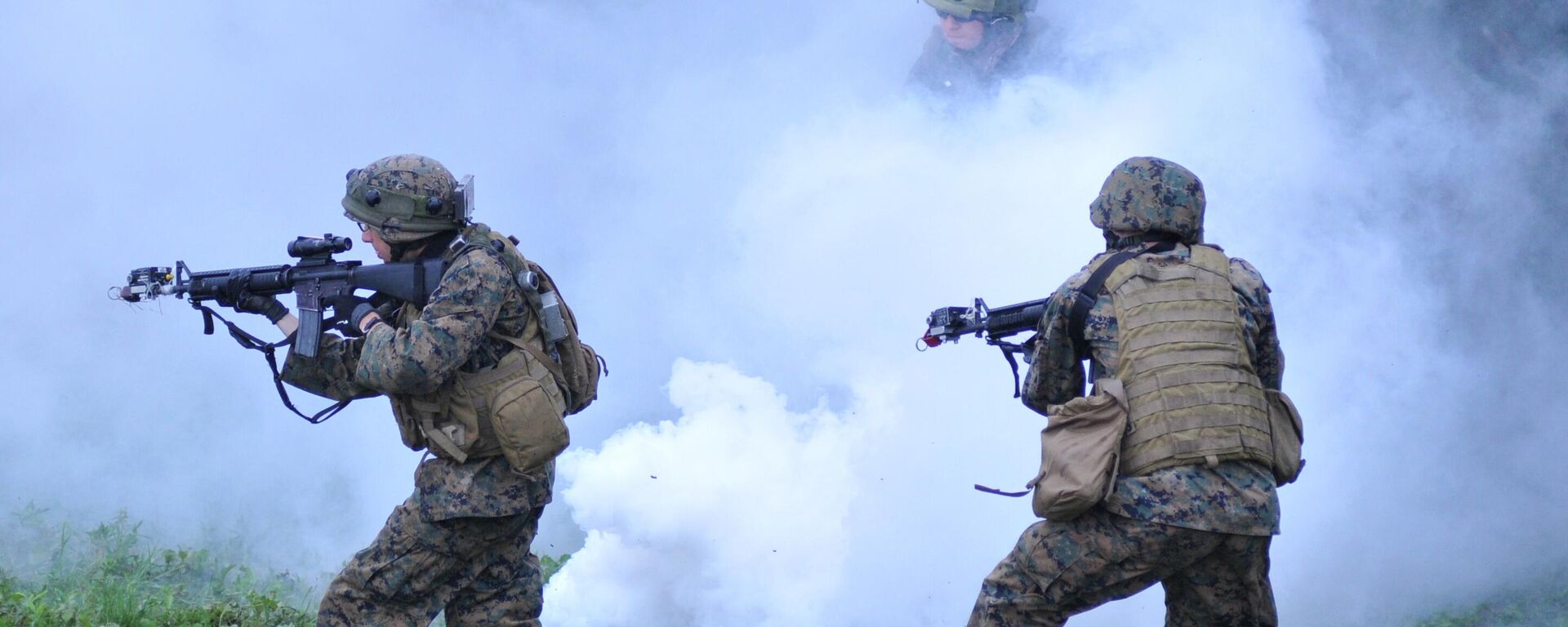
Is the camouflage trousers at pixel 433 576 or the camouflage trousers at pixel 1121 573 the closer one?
the camouflage trousers at pixel 1121 573

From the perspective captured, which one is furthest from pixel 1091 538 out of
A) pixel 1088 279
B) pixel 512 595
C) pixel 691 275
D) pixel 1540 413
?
pixel 691 275

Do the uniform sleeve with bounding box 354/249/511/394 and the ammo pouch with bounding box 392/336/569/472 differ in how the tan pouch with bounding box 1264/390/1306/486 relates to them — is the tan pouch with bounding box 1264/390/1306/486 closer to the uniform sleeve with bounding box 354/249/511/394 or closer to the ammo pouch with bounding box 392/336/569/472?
the ammo pouch with bounding box 392/336/569/472

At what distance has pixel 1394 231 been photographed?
27.8 feet

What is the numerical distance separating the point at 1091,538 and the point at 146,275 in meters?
3.29

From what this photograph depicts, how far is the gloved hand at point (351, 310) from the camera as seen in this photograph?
4898 mm

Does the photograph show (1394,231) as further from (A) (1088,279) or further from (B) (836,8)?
(A) (1088,279)

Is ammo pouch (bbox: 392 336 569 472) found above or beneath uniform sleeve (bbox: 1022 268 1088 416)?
beneath

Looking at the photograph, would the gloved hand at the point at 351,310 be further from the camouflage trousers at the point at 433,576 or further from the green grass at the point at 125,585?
the green grass at the point at 125,585

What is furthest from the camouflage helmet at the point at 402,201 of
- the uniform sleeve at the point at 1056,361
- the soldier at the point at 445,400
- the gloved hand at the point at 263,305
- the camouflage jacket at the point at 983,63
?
the camouflage jacket at the point at 983,63

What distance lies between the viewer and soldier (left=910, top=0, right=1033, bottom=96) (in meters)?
9.55

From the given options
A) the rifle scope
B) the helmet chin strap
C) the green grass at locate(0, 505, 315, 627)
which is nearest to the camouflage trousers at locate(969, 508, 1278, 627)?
the helmet chin strap

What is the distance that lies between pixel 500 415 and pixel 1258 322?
234 centimetres

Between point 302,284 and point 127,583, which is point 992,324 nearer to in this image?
point 302,284

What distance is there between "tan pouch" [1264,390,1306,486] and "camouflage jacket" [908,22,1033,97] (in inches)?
199
